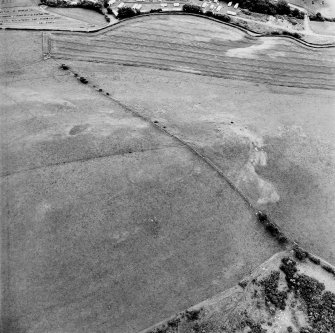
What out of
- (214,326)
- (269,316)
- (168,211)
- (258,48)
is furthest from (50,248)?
(258,48)

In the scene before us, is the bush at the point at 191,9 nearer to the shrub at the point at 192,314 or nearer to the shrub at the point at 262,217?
the shrub at the point at 262,217

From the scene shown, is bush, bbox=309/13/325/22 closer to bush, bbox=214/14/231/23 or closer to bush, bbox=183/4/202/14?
bush, bbox=214/14/231/23

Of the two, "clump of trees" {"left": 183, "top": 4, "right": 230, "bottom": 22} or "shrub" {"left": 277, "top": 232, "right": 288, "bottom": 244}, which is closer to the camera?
"shrub" {"left": 277, "top": 232, "right": 288, "bottom": 244}

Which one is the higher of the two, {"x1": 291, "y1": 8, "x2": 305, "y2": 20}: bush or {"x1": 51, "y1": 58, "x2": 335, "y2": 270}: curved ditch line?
{"x1": 291, "y1": 8, "x2": 305, "y2": 20}: bush

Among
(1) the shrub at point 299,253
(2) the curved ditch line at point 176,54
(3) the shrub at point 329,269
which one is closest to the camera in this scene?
(3) the shrub at point 329,269

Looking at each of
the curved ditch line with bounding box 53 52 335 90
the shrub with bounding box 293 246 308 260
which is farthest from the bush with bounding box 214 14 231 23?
the shrub with bounding box 293 246 308 260

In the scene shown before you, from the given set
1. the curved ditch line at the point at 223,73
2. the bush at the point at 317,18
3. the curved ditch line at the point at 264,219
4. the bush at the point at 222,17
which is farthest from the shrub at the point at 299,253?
the bush at the point at 317,18
